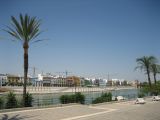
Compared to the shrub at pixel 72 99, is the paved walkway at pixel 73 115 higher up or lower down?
lower down

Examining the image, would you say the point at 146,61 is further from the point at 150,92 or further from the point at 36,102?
the point at 36,102

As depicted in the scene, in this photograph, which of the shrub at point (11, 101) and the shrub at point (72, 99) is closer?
the shrub at point (11, 101)

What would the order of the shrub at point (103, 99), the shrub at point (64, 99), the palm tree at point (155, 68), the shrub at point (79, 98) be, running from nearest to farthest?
the shrub at point (64, 99) < the shrub at point (79, 98) < the shrub at point (103, 99) < the palm tree at point (155, 68)

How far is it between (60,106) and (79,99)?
538cm

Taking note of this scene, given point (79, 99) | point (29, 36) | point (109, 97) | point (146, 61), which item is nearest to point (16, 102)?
point (29, 36)

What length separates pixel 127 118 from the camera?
19.9 metres

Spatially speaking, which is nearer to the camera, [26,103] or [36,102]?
[26,103]

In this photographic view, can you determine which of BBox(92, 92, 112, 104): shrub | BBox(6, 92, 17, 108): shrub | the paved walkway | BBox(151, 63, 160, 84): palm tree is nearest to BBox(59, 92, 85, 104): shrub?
BBox(92, 92, 112, 104): shrub

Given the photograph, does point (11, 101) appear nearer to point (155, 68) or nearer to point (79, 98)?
point (79, 98)

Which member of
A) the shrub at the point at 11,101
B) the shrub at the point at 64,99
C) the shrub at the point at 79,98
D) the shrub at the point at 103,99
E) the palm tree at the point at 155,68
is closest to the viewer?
the shrub at the point at 11,101

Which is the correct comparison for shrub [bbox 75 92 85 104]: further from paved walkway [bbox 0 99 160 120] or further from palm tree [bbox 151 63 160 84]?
palm tree [bbox 151 63 160 84]

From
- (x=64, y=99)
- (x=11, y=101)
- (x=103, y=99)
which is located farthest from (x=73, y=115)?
(x=103, y=99)

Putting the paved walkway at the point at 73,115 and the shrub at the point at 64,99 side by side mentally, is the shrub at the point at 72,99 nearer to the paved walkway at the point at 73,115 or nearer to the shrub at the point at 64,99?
the shrub at the point at 64,99

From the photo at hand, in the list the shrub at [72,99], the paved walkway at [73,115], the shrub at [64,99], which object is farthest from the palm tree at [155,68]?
the paved walkway at [73,115]
